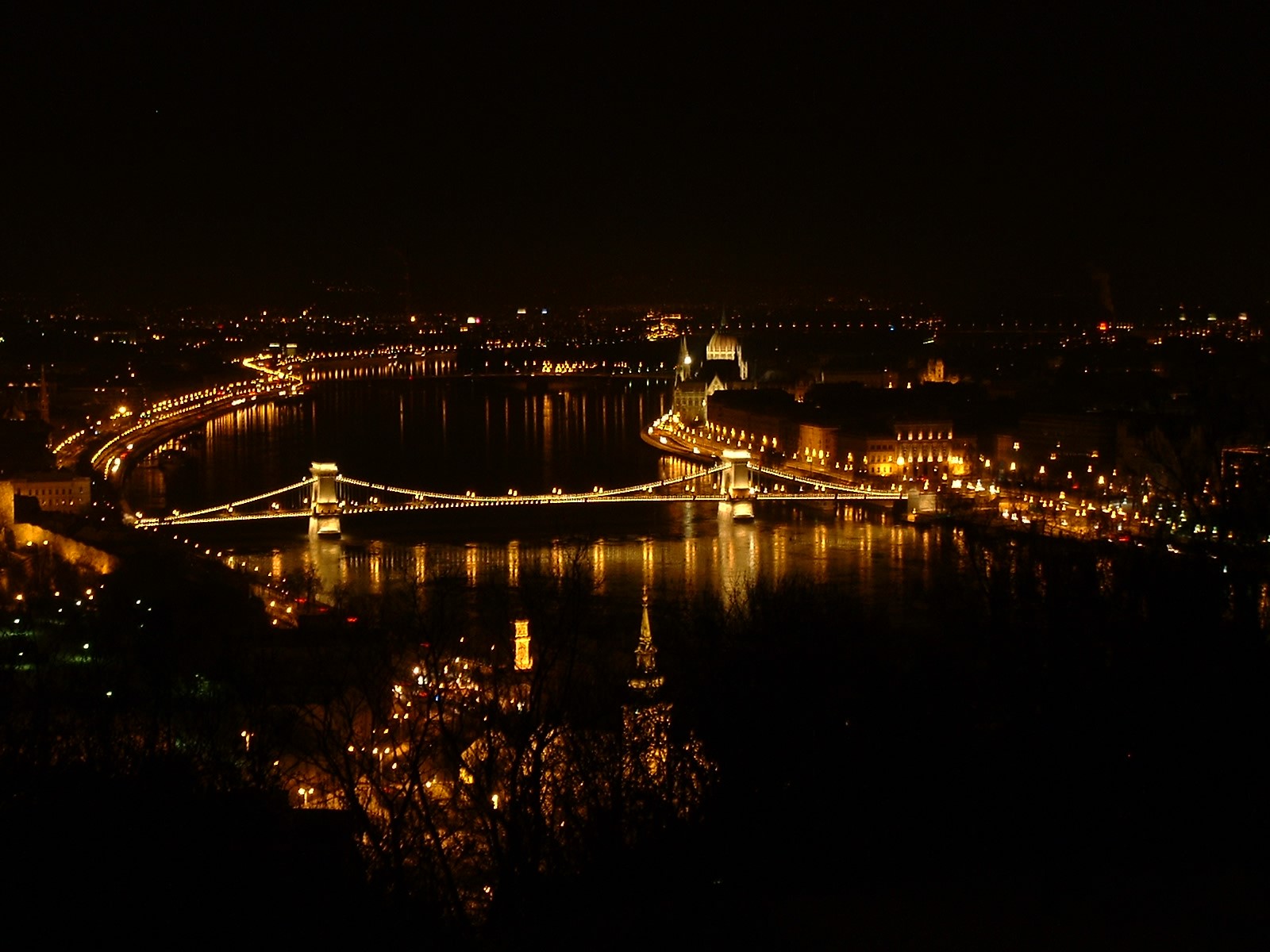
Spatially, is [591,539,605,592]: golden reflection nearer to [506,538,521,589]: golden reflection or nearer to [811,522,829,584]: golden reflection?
[506,538,521,589]: golden reflection

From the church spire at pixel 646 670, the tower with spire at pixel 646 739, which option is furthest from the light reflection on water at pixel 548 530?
the tower with spire at pixel 646 739

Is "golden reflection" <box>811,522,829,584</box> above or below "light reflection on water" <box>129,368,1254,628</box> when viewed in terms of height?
below

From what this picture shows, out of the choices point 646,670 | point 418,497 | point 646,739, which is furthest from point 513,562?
point 646,739

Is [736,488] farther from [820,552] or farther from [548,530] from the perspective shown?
[820,552]

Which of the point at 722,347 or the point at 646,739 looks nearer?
the point at 646,739

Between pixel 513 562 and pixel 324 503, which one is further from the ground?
pixel 324 503

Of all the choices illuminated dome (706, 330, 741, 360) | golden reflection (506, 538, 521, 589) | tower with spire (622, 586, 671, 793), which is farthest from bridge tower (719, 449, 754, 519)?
illuminated dome (706, 330, 741, 360)

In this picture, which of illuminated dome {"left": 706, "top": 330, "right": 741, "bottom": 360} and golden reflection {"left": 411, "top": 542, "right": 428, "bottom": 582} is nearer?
golden reflection {"left": 411, "top": 542, "right": 428, "bottom": 582}
